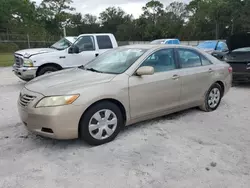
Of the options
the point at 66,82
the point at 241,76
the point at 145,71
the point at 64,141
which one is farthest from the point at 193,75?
the point at 241,76

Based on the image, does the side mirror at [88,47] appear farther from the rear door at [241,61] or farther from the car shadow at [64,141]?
the car shadow at [64,141]

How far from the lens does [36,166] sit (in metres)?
3.18

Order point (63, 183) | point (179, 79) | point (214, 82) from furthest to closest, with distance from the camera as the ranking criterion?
point (214, 82) < point (179, 79) < point (63, 183)

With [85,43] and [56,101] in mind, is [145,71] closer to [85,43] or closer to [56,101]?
[56,101]

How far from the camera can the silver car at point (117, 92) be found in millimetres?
3404

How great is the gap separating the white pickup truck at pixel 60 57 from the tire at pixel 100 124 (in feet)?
16.9

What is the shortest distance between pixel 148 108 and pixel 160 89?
16.0 inches

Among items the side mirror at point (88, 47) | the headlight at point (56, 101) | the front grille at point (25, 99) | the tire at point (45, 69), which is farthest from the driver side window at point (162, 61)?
the tire at point (45, 69)

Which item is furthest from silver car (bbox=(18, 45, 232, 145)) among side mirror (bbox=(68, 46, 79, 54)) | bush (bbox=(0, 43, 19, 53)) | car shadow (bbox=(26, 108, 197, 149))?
bush (bbox=(0, 43, 19, 53))

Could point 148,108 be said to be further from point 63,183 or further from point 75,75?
point 63,183

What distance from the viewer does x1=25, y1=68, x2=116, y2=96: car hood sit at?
3.48 meters

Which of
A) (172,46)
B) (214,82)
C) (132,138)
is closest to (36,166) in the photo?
(132,138)

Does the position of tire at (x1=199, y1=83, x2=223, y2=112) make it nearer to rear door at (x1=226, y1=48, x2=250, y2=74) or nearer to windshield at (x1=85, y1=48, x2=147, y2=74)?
windshield at (x1=85, y1=48, x2=147, y2=74)

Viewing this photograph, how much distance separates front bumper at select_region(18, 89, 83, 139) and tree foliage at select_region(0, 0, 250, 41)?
103ft
